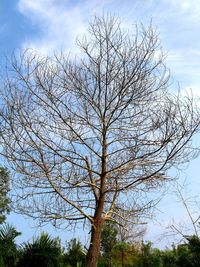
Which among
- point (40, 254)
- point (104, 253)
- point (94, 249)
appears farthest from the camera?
point (104, 253)

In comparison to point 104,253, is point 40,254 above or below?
below

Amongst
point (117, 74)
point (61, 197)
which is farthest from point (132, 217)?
point (117, 74)

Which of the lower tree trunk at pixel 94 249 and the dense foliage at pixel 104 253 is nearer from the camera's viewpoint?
the lower tree trunk at pixel 94 249

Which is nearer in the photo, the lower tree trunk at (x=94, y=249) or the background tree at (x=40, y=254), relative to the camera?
the lower tree trunk at (x=94, y=249)

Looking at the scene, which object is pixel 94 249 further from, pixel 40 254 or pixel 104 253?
pixel 104 253

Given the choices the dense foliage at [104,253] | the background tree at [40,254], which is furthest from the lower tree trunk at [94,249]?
the background tree at [40,254]

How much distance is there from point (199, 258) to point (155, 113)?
6772 millimetres

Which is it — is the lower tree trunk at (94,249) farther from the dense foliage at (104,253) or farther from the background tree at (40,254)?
the background tree at (40,254)

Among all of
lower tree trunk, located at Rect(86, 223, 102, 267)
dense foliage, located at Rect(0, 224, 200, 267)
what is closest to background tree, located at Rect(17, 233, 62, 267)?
dense foliage, located at Rect(0, 224, 200, 267)

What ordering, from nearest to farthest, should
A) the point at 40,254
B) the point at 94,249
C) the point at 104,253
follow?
1. the point at 94,249
2. the point at 40,254
3. the point at 104,253

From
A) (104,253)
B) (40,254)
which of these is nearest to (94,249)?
(40,254)

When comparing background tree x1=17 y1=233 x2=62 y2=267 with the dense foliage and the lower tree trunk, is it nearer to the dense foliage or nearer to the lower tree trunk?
the dense foliage

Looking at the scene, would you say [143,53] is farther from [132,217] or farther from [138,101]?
[132,217]

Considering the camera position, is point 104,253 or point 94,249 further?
point 104,253
